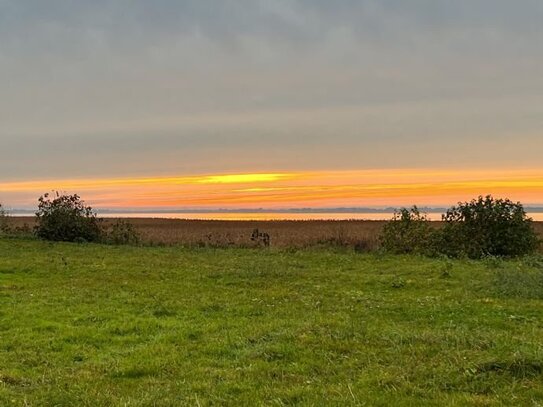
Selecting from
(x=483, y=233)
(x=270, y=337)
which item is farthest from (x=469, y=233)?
(x=270, y=337)

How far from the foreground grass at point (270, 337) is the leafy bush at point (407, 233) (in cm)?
808

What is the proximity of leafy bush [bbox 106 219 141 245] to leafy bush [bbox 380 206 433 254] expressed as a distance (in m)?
15.8

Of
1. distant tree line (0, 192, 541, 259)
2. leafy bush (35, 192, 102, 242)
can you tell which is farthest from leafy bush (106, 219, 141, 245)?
distant tree line (0, 192, 541, 259)

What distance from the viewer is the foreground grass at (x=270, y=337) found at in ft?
22.2

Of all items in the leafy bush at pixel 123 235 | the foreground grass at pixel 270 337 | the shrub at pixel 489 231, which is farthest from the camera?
the leafy bush at pixel 123 235

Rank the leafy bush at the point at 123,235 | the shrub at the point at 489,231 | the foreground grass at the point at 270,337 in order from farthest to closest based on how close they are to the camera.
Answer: the leafy bush at the point at 123,235 → the shrub at the point at 489,231 → the foreground grass at the point at 270,337

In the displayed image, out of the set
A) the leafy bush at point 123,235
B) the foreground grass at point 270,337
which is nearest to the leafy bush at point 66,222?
the leafy bush at point 123,235

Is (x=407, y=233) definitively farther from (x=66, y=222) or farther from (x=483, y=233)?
(x=66, y=222)

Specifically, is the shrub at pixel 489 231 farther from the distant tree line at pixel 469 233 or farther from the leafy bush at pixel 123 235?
the leafy bush at pixel 123 235

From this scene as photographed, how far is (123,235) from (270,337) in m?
28.3

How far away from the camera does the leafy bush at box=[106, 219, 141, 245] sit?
36.4 m

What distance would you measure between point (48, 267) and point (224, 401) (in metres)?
16.7

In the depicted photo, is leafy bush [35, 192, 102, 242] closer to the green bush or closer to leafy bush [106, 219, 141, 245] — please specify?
leafy bush [106, 219, 141, 245]

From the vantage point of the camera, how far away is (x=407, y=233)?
28.9 meters
